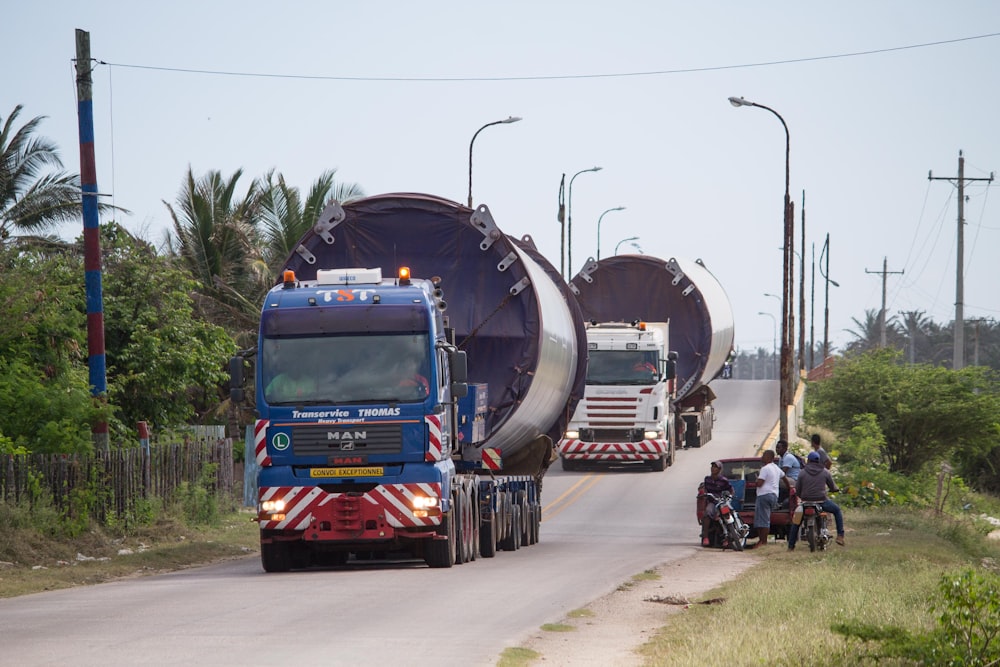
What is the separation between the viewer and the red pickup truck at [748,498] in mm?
23438

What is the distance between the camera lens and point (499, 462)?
2028 cm

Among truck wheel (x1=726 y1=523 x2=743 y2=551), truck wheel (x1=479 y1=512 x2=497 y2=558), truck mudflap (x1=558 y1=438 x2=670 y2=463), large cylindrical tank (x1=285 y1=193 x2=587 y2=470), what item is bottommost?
truck mudflap (x1=558 y1=438 x2=670 y2=463)

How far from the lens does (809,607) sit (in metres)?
12.8

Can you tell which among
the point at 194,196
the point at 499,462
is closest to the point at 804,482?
the point at 499,462

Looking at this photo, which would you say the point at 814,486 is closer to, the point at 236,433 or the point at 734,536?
the point at 734,536

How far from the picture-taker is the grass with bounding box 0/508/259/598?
1788 centimetres

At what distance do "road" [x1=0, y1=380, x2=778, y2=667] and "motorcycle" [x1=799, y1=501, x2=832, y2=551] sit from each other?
1.98 meters

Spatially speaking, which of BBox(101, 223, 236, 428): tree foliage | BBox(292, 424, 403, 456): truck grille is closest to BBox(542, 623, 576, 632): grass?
BBox(292, 424, 403, 456): truck grille

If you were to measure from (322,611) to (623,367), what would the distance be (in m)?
25.2

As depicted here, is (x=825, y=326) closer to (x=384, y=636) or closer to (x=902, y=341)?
(x=902, y=341)

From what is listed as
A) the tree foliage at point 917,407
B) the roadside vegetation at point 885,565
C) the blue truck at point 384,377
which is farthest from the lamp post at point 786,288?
the blue truck at point 384,377

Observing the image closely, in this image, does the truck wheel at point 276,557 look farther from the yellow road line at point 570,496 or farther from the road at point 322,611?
the yellow road line at point 570,496

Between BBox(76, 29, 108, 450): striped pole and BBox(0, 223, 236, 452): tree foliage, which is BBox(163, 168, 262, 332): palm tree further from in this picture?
BBox(76, 29, 108, 450): striped pole

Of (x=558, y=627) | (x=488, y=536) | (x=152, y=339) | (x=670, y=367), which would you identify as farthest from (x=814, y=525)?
(x=670, y=367)
